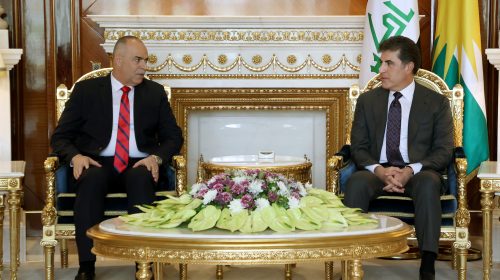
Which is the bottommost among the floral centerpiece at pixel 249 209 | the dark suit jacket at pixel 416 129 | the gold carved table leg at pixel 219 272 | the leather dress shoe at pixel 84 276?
the gold carved table leg at pixel 219 272

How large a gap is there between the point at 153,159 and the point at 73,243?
1713 mm

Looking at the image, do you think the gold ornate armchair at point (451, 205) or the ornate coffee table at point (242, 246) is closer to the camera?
the ornate coffee table at point (242, 246)

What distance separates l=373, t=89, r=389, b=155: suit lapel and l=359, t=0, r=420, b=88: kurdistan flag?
972 mm

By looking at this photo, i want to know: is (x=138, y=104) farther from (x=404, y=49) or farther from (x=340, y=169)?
(x=404, y=49)

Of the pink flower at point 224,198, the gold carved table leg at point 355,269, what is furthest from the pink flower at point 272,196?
the gold carved table leg at point 355,269

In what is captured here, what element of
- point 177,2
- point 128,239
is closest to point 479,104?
point 177,2

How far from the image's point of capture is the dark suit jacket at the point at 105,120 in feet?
15.3

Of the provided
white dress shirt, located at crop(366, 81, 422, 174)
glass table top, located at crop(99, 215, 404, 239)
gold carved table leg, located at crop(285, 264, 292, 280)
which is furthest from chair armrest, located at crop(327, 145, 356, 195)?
glass table top, located at crop(99, 215, 404, 239)

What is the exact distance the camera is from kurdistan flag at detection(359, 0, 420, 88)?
222 inches

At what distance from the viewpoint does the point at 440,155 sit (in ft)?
14.6

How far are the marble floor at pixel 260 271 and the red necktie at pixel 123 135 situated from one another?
24.3 inches

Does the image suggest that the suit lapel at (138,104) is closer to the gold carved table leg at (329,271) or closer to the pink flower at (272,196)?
the gold carved table leg at (329,271)

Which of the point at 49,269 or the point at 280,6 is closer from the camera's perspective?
the point at 49,269

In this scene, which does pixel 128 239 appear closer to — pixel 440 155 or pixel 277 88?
pixel 440 155
